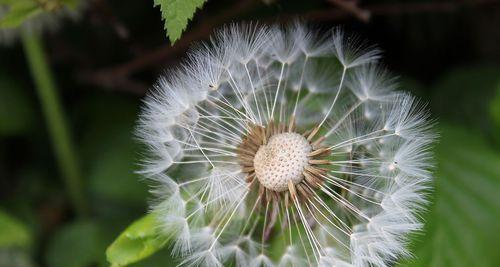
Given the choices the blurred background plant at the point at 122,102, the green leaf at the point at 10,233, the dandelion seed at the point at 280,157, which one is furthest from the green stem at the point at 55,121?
the dandelion seed at the point at 280,157

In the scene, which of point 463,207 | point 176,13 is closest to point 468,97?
point 463,207

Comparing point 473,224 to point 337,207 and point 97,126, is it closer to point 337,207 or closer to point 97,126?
point 337,207

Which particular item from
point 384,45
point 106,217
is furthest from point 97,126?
point 384,45

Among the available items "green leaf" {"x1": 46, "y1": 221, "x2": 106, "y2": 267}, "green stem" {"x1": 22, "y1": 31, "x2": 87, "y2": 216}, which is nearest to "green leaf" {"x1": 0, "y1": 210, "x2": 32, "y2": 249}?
"green leaf" {"x1": 46, "y1": 221, "x2": 106, "y2": 267}

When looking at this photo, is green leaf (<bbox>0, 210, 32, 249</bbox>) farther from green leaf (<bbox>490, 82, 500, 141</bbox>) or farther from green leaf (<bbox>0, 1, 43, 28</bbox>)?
green leaf (<bbox>490, 82, 500, 141</bbox>)

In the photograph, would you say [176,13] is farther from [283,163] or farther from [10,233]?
[10,233]
